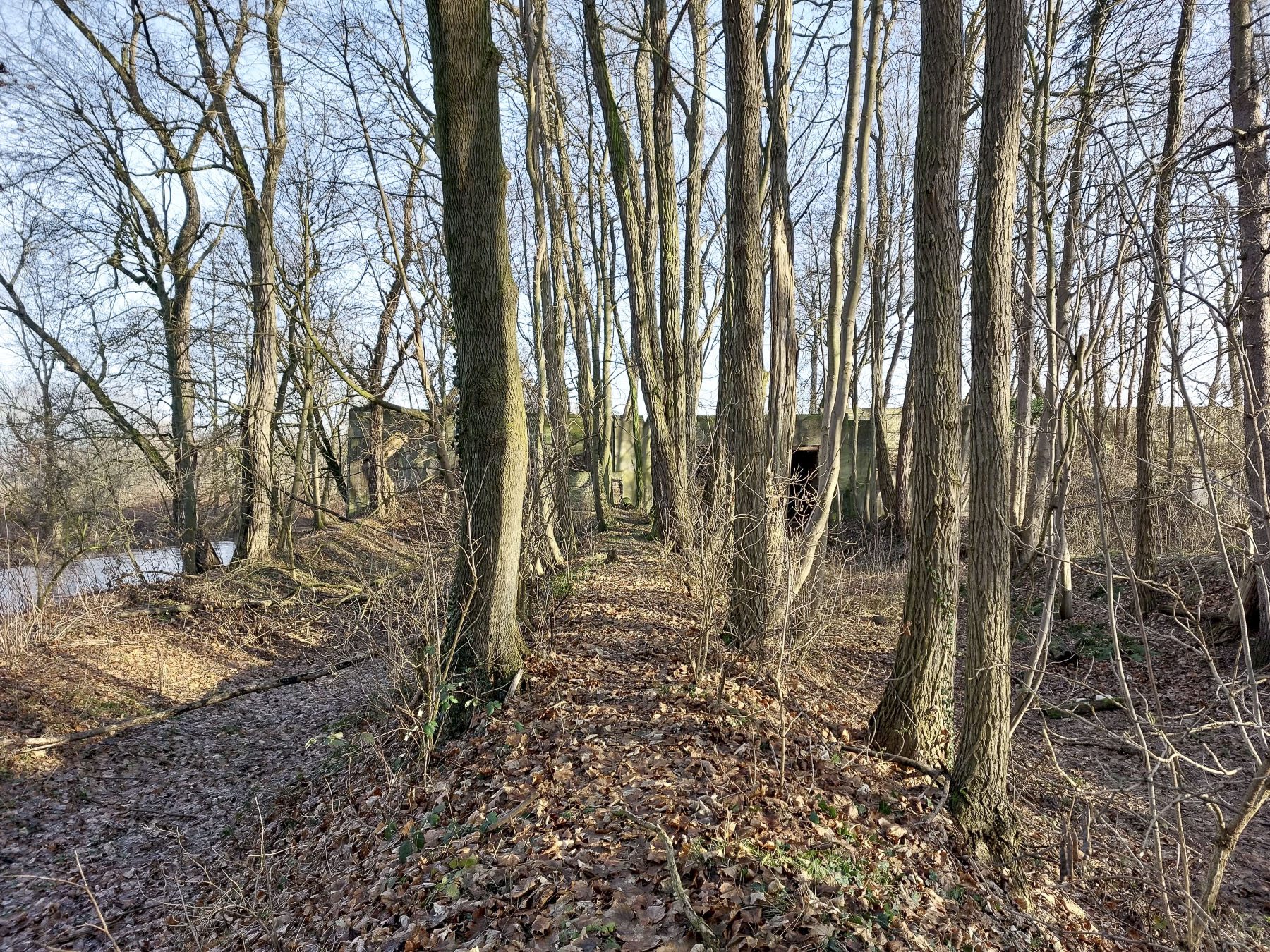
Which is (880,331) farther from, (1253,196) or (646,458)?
(1253,196)

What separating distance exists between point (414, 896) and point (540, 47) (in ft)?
32.7

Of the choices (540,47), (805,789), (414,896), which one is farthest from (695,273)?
(414,896)

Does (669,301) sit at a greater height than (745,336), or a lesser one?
greater

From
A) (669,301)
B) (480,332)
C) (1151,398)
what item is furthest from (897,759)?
(669,301)

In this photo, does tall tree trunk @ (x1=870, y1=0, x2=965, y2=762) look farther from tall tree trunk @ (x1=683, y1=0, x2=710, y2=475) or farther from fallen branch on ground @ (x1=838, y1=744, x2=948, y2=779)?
tall tree trunk @ (x1=683, y1=0, x2=710, y2=475)

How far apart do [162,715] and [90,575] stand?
4387 mm

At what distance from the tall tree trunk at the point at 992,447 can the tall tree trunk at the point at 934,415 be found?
0.57ft

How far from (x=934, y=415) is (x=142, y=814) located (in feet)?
23.7

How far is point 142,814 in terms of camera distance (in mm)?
6035

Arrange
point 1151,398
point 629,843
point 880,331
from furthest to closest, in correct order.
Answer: point 880,331
point 1151,398
point 629,843

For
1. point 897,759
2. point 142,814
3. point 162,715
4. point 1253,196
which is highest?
point 1253,196

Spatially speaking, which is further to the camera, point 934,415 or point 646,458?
point 646,458

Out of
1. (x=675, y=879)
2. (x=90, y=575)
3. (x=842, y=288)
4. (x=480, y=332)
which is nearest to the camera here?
(x=675, y=879)

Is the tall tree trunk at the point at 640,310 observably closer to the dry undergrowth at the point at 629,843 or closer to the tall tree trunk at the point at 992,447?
the dry undergrowth at the point at 629,843
